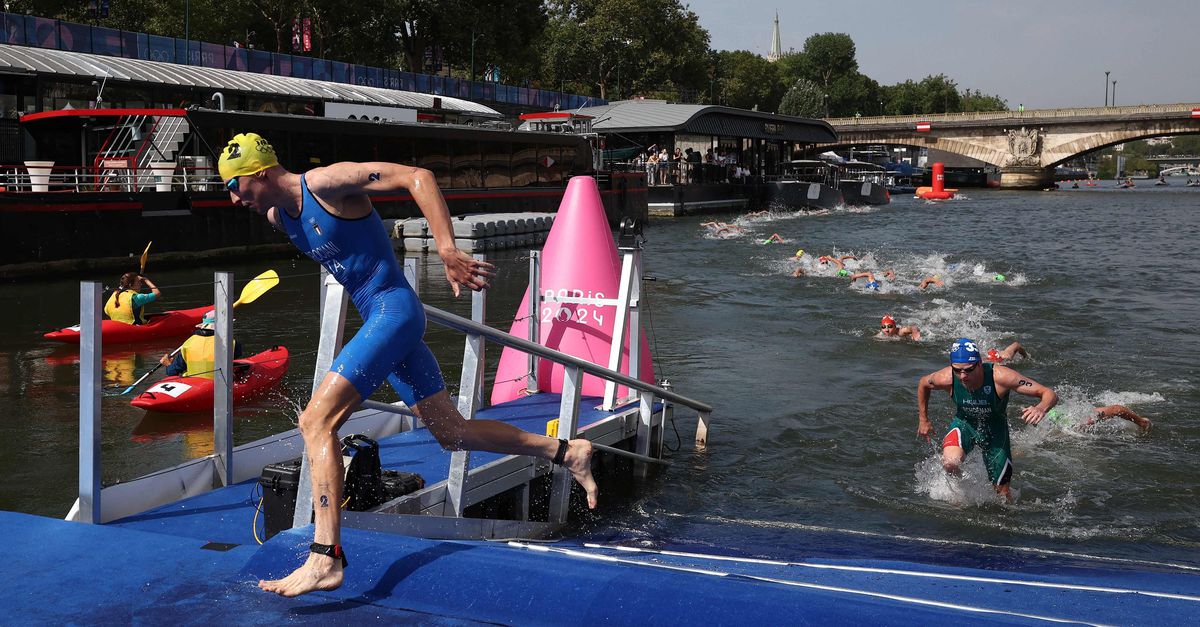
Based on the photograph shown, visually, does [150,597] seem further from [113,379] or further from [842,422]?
[113,379]

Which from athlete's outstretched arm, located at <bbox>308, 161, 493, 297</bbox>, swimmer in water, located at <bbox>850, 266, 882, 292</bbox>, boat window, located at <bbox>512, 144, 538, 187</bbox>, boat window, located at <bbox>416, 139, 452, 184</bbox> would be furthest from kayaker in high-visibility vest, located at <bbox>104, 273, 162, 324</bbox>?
boat window, located at <bbox>512, 144, 538, 187</bbox>

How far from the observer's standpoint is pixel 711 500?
831 cm

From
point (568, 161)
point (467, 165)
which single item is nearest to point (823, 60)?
point (568, 161)

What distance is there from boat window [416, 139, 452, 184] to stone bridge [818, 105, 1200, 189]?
6454 cm

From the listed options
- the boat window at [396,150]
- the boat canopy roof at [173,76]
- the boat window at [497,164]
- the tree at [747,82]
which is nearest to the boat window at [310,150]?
the boat window at [396,150]

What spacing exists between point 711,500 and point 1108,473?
157 inches

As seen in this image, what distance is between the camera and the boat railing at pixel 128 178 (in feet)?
81.9

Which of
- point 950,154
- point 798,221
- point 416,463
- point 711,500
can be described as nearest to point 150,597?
point 416,463

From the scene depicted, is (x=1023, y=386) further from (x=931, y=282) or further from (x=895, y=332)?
(x=931, y=282)

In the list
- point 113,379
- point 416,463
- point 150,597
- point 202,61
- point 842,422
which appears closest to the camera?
point 150,597

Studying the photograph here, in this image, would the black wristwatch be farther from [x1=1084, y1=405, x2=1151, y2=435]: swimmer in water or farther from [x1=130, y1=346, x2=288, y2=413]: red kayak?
[x1=1084, y1=405, x2=1151, y2=435]: swimmer in water

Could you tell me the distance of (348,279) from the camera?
14.3ft

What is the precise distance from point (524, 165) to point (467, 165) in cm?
365

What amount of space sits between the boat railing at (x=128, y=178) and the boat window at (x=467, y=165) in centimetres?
960
